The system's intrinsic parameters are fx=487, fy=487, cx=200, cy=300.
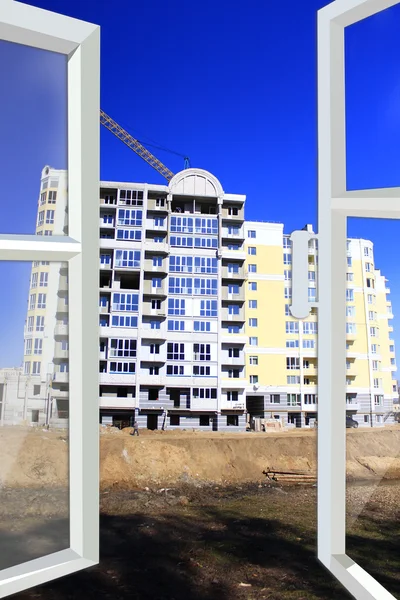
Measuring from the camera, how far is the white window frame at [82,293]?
1.47 m

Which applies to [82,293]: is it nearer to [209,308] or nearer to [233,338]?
[209,308]

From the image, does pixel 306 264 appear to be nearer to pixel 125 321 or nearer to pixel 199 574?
pixel 199 574

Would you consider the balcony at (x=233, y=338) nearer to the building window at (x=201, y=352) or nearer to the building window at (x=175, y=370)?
the building window at (x=201, y=352)

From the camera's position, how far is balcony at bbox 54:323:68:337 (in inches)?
61.5

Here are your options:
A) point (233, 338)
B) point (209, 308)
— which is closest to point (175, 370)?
point (233, 338)

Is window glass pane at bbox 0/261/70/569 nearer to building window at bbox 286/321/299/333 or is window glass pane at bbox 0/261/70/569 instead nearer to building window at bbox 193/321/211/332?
building window at bbox 193/321/211/332

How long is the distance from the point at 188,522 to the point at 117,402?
9566mm

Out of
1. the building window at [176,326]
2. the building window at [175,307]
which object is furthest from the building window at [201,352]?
the building window at [175,307]

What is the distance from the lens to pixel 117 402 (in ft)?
49.4

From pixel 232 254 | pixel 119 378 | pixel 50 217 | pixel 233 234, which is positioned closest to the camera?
pixel 50 217

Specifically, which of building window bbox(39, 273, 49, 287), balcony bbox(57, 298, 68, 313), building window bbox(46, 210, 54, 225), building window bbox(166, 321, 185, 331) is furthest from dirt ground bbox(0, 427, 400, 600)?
building window bbox(166, 321, 185, 331)

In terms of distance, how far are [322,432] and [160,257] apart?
14.9 metres

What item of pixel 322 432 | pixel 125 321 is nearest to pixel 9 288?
pixel 322 432

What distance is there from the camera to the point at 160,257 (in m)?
16.1
